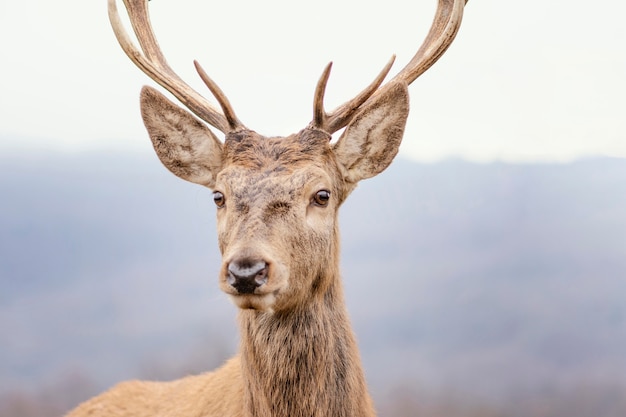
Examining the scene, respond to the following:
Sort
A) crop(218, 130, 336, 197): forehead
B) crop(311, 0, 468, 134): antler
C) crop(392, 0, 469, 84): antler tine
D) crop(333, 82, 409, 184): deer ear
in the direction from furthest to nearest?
crop(392, 0, 469, 84): antler tine
crop(311, 0, 468, 134): antler
crop(333, 82, 409, 184): deer ear
crop(218, 130, 336, 197): forehead

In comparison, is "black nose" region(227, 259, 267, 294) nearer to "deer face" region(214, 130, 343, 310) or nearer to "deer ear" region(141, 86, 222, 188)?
"deer face" region(214, 130, 343, 310)

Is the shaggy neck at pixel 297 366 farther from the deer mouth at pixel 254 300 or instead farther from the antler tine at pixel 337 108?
the antler tine at pixel 337 108

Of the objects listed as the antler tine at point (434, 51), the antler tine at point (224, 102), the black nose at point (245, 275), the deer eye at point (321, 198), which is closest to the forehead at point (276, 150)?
the antler tine at point (224, 102)

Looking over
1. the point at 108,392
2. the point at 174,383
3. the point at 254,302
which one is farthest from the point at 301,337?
the point at 108,392

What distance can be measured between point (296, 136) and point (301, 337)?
4.55 feet

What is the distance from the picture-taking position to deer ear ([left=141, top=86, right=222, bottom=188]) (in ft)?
16.5

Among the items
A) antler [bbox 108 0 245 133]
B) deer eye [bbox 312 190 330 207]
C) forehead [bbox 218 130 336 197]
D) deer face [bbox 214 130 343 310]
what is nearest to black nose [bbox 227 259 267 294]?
deer face [bbox 214 130 343 310]

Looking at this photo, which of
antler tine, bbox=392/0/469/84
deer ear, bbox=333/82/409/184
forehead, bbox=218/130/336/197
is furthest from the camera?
antler tine, bbox=392/0/469/84

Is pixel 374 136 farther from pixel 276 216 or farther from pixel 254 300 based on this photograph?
pixel 254 300

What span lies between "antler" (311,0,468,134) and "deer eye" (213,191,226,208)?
0.84 metres

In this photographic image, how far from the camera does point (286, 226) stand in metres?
4.19

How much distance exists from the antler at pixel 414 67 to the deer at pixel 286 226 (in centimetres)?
1

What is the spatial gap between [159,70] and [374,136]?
6.57ft

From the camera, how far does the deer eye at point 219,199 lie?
15.1 feet
